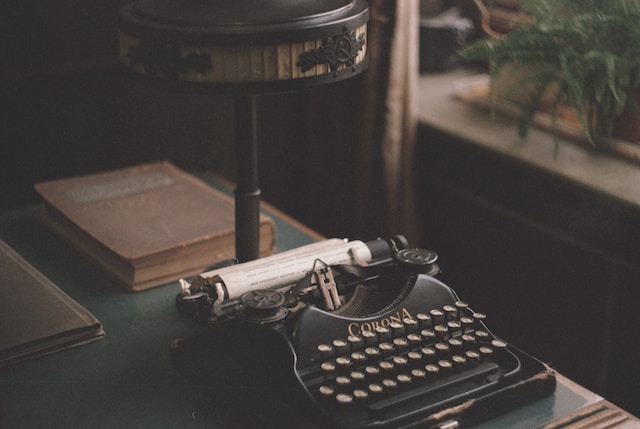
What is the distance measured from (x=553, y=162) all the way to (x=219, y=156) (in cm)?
88

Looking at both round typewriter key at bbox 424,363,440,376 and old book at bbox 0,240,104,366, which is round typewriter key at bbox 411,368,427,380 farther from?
old book at bbox 0,240,104,366

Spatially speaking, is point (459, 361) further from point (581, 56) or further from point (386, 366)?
point (581, 56)

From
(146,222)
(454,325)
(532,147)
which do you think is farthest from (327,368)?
(532,147)

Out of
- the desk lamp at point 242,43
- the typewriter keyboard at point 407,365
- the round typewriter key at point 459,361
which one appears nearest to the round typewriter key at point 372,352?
the typewriter keyboard at point 407,365

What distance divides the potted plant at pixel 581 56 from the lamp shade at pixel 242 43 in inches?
32.7

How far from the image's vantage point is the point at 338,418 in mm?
1111

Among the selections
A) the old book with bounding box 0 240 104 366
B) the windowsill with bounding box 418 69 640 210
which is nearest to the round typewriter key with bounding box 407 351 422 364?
the old book with bounding box 0 240 104 366

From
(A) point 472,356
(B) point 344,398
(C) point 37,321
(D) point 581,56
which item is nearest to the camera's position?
(B) point 344,398

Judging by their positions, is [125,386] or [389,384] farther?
[125,386]

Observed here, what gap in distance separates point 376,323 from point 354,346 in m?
0.06

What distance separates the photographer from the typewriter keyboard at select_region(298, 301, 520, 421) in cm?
115

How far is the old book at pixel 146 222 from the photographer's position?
5.15 feet

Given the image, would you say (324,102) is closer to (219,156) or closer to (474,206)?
(219,156)

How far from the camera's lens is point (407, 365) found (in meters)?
1.21
